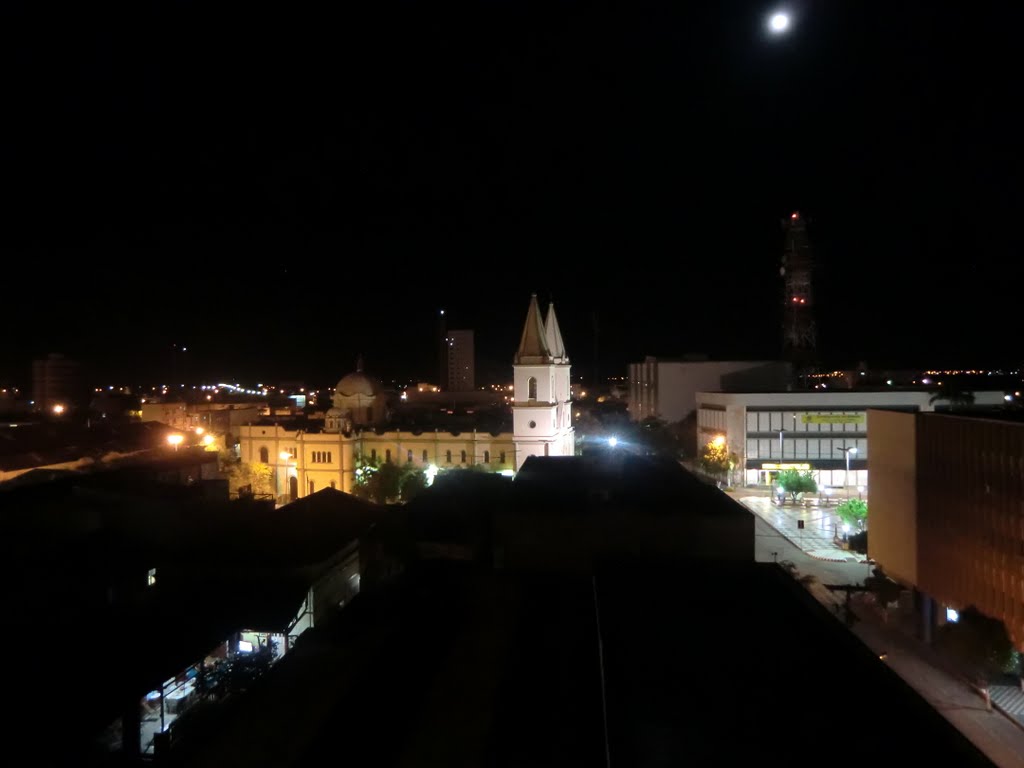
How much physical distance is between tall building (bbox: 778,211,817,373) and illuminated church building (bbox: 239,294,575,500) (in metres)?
22.8

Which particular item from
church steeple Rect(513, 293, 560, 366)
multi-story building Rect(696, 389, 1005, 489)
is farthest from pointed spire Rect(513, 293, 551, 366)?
multi-story building Rect(696, 389, 1005, 489)

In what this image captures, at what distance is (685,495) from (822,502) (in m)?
21.1

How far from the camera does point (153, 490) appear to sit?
56.6ft

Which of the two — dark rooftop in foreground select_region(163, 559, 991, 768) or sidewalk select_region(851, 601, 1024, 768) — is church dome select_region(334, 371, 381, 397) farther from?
dark rooftop in foreground select_region(163, 559, 991, 768)

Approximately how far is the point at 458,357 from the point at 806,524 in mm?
65904

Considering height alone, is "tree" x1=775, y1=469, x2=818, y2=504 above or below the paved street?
above

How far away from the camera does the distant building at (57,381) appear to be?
58188 millimetres

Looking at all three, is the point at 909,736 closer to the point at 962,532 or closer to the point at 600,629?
the point at 600,629

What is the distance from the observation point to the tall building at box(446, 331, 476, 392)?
291ft

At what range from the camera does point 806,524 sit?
26.5m

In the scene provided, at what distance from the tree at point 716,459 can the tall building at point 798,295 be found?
15.4 m

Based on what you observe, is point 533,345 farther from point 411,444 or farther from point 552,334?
point 411,444

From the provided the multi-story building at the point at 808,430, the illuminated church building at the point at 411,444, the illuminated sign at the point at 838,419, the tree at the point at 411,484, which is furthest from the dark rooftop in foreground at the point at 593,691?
the illuminated sign at the point at 838,419

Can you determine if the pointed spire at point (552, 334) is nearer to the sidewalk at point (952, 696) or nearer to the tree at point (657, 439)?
the tree at point (657, 439)
